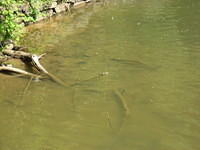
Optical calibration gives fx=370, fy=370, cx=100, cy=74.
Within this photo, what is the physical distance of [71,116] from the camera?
876 centimetres

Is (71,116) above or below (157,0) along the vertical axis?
above

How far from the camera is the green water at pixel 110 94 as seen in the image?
7.76m

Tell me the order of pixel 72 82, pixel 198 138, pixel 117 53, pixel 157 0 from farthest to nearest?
1. pixel 157 0
2. pixel 117 53
3. pixel 72 82
4. pixel 198 138

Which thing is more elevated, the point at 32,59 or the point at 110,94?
the point at 32,59

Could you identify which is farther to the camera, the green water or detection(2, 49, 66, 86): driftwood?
detection(2, 49, 66, 86): driftwood

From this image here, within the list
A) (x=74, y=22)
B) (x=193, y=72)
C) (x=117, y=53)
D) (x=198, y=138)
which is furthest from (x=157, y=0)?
(x=198, y=138)

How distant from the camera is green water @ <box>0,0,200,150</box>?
25.5ft

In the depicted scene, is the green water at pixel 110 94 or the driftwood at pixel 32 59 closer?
the green water at pixel 110 94

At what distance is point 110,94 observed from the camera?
10000 millimetres

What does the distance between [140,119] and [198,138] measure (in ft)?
4.65

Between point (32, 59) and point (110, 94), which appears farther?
point (32, 59)

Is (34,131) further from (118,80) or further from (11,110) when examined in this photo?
(118,80)

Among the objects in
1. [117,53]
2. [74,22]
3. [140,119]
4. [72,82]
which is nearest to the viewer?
[140,119]

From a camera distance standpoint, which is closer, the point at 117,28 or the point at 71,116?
the point at 71,116
